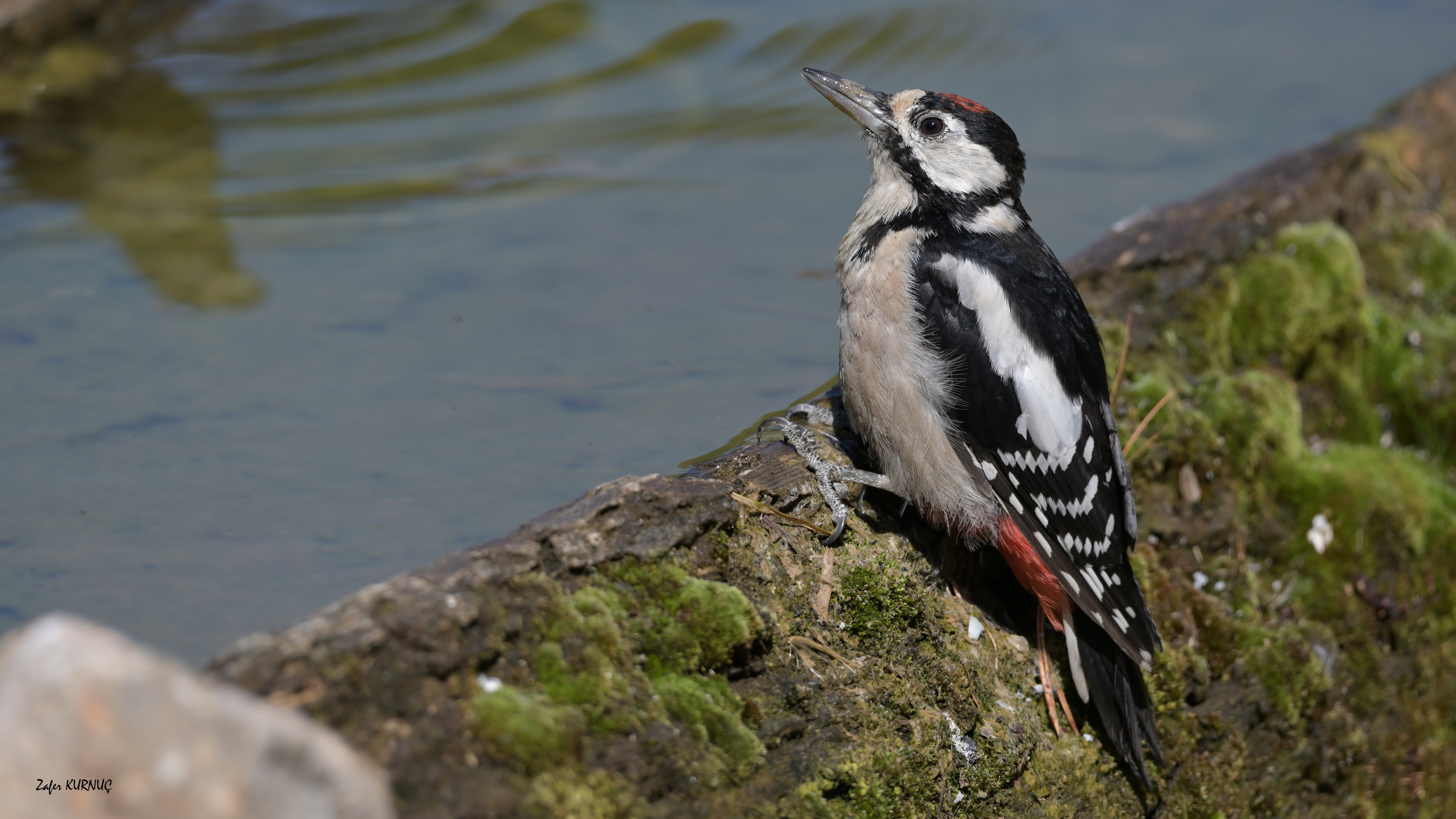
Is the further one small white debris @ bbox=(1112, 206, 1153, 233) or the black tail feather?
small white debris @ bbox=(1112, 206, 1153, 233)

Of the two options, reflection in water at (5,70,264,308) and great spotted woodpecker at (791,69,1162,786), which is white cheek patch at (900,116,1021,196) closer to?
great spotted woodpecker at (791,69,1162,786)

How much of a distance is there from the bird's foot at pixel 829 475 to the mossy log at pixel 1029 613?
4 cm

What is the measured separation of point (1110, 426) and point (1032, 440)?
12.0 inches

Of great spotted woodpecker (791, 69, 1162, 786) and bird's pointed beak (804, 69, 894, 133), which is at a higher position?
bird's pointed beak (804, 69, 894, 133)

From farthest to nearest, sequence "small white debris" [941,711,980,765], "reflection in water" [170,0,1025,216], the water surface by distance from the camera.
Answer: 1. "reflection in water" [170,0,1025,216]
2. the water surface
3. "small white debris" [941,711,980,765]

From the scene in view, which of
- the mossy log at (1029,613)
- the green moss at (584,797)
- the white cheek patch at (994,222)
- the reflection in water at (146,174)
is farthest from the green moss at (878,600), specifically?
the reflection in water at (146,174)

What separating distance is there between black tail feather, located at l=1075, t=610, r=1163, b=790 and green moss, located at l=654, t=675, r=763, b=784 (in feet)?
3.93

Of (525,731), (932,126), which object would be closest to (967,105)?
(932,126)

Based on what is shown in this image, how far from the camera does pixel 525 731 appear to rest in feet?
7.20

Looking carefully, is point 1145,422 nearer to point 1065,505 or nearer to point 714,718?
point 1065,505

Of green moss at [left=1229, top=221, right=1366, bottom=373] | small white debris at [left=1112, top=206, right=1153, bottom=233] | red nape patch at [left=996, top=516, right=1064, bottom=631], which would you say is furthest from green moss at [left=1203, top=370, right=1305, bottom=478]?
red nape patch at [left=996, top=516, right=1064, bottom=631]

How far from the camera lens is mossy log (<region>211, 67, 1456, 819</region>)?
2213 mm

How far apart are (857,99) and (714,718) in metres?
2.30

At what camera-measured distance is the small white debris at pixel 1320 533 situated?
13.4 ft
